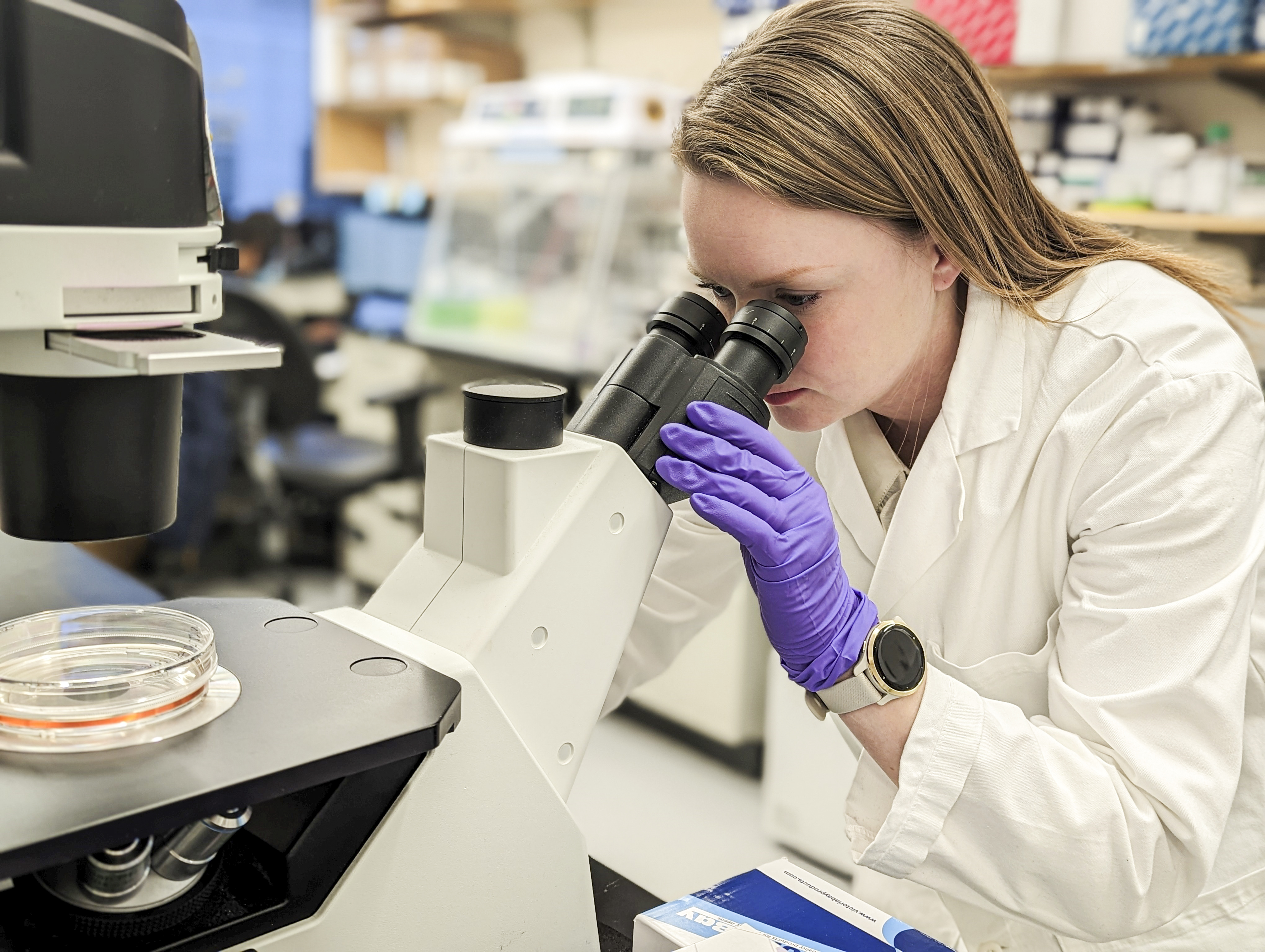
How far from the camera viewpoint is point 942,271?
44.1 inches

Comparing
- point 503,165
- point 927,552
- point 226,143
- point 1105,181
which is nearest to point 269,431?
point 503,165

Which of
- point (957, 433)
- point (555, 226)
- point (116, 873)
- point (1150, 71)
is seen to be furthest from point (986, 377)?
point (555, 226)

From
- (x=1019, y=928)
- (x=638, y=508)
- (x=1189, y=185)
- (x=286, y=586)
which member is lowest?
(x=286, y=586)

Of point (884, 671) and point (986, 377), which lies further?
point (986, 377)

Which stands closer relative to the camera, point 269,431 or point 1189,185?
point 1189,185

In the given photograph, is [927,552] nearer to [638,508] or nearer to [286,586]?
[638,508]

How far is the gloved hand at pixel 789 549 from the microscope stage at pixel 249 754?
307mm

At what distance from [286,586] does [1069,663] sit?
3359mm

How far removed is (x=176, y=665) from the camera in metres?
0.73

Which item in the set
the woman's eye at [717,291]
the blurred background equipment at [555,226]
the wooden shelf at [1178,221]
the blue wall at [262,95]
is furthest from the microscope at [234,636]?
the blue wall at [262,95]

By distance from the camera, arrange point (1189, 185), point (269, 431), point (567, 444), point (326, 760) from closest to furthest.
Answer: point (326, 760) < point (567, 444) < point (1189, 185) < point (269, 431)

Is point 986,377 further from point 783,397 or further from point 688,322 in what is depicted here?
point 688,322

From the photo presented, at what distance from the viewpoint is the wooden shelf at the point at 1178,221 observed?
2.29m

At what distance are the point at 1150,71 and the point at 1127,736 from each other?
2077 millimetres
